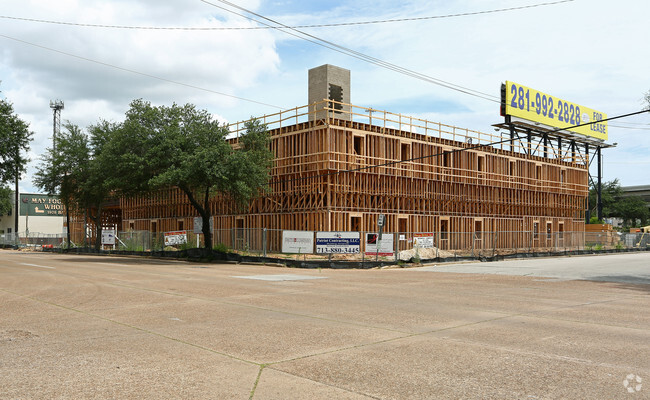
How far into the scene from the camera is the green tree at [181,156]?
31.1m

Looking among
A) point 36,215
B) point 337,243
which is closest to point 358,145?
point 337,243

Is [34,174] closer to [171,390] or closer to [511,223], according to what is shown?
[511,223]

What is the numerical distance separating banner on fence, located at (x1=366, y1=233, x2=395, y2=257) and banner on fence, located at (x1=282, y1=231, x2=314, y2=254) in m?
2.92

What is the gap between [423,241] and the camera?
102 ft

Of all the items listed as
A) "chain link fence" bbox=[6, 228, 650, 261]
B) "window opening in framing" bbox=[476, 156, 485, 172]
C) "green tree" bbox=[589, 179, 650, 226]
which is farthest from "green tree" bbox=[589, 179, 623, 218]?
"window opening in framing" bbox=[476, 156, 485, 172]

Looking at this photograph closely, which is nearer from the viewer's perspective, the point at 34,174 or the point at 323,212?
the point at 323,212

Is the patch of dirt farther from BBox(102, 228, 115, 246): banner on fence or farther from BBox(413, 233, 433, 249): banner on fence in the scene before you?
BBox(102, 228, 115, 246): banner on fence

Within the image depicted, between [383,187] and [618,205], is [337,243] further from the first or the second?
[618,205]

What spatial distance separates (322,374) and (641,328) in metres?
6.47

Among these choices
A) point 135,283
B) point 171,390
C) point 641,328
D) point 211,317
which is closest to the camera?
point 171,390

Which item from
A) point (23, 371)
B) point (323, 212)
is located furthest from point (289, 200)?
point (23, 371)

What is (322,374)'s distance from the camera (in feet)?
20.6

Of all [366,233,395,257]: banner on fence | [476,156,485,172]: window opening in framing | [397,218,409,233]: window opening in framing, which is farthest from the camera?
[476,156,485,172]: window opening in framing

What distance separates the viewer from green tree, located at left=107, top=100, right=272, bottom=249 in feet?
102
